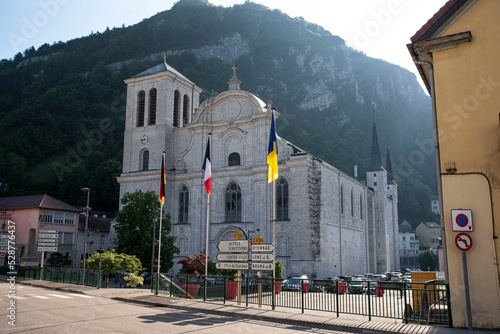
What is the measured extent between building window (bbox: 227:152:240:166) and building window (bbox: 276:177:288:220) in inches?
184

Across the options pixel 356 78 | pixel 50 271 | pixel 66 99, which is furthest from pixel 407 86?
pixel 50 271

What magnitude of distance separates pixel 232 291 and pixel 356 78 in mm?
135598

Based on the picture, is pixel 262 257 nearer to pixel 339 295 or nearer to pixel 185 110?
pixel 339 295

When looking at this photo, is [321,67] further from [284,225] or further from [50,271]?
[50,271]

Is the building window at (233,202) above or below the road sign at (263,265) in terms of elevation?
above

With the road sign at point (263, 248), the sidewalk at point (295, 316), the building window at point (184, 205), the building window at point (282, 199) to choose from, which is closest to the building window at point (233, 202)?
the building window at point (282, 199)

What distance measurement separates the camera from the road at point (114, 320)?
10.1 m

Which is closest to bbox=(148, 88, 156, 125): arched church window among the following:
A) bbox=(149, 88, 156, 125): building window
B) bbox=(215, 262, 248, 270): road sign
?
bbox=(149, 88, 156, 125): building window

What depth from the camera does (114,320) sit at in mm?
11562

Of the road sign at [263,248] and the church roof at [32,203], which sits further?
the church roof at [32,203]

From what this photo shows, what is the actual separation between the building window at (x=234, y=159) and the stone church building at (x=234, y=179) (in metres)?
0.10

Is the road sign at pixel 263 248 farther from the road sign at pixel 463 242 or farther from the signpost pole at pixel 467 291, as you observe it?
the signpost pole at pixel 467 291

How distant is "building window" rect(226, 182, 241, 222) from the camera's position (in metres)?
38.2

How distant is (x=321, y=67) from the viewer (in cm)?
13675
